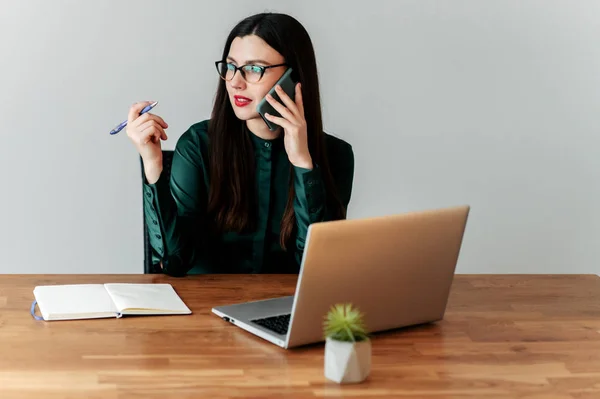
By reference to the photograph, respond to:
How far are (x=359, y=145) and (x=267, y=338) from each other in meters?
2.07

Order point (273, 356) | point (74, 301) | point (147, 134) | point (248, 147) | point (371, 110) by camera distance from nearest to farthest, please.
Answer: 1. point (273, 356)
2. point (74, 301)
3. point (147, 134)
4. point (248, 147)
5. point (371, 110)

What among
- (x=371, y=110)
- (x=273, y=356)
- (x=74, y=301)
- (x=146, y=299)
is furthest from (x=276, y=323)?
(x=371, y=110)

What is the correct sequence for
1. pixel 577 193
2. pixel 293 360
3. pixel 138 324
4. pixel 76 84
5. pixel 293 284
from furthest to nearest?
pixel 577 193 → pixel 76 84 → pixel 293 284 → pixel 138 324 → pixel 293 360

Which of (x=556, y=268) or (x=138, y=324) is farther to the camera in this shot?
(x=556, y=268)

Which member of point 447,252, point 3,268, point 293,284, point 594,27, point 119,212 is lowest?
point 3,268

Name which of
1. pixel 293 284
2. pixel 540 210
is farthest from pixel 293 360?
pixel 540 210

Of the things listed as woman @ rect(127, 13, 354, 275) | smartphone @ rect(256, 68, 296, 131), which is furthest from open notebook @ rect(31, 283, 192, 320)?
smartphone @ rect(256, 68, 296, 131)

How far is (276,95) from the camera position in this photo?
8.08 feet

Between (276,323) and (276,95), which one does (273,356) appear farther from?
(276,95)

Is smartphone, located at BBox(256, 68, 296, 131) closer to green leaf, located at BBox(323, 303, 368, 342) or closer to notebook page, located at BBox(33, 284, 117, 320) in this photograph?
notebook page, located at BBox(33, 284, 117, 320)

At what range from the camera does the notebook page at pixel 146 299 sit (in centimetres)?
190

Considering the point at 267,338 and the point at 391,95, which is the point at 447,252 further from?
the point at 391,95

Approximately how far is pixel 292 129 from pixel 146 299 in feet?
2.33

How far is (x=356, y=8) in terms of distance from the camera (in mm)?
3635
